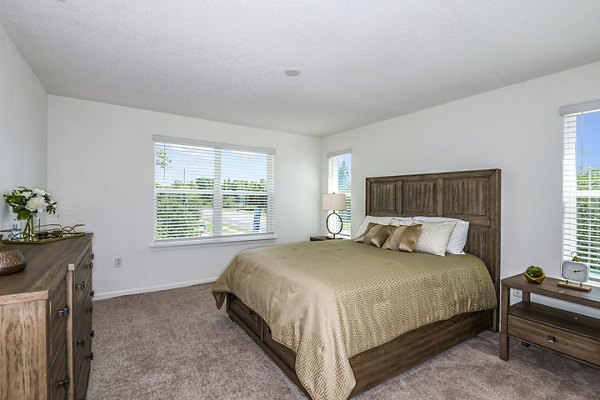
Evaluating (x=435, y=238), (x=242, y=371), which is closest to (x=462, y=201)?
(x=435, y=238)

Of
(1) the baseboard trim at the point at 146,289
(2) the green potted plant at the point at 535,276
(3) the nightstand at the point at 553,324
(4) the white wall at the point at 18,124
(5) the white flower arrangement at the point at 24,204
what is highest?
(4) the white wall at the point at 18,124

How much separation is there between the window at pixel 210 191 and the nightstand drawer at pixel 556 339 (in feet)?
11.8

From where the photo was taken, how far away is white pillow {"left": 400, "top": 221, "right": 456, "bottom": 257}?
10.1ft

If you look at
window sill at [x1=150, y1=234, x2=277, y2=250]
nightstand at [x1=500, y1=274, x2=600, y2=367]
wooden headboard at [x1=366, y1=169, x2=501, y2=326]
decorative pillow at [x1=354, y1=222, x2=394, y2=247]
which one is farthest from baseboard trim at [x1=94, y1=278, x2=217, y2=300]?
nightstand at [x1=500, y1=274, x2=600, y2=367]

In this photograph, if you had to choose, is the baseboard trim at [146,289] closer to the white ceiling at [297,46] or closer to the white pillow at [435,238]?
the white ceiling at [297,46]

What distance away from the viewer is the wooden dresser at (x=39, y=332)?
1.00 m

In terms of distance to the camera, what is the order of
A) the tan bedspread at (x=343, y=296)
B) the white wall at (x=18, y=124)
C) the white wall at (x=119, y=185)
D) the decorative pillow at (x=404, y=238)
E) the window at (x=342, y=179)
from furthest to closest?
the window at (x=342, y=179) < the white wall at (x=119, y=185) < the decorative pillow at (x=404, y=238) < the white wall at (x=18, y=124) < the tan bedspread at (x=343, y=296)

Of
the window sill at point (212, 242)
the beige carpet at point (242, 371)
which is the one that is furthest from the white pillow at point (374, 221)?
the window sill at point (212, 242)

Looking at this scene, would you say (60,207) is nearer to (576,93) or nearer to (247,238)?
(247,238)

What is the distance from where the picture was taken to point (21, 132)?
257 centimetres

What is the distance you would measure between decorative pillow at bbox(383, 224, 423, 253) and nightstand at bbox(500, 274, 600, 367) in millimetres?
879

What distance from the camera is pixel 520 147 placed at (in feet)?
9.91

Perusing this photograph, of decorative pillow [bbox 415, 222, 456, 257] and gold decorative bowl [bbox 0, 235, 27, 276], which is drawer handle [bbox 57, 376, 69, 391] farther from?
decorative pillow [bbox 415, 222, 456, 257]

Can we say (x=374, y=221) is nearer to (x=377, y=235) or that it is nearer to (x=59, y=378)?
(x=377, y=235)
